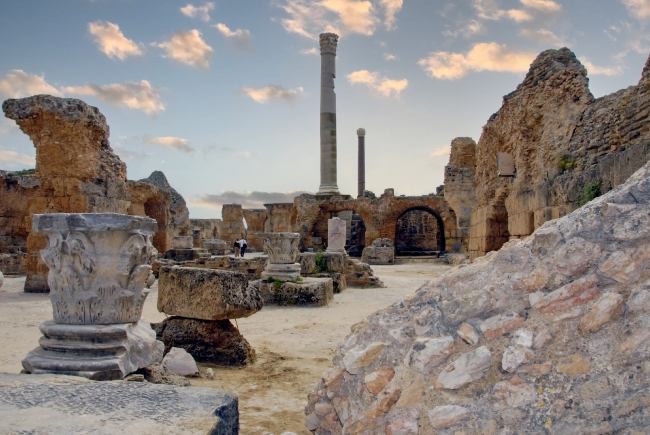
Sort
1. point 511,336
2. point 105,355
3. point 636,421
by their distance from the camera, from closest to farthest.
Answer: point 636,421
point 511,336
point 105,355

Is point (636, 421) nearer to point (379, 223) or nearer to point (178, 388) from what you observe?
point (178, 388)

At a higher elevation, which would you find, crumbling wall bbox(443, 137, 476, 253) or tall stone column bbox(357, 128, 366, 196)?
tall stone column bbox(357, 128, 366, 196)

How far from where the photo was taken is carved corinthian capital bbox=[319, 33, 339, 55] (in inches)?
1065

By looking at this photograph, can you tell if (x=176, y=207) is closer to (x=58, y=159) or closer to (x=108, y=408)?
(x=58, y=159)

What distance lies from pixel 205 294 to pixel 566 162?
5.03m

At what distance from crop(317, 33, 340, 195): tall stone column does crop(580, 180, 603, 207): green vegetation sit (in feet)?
71.4

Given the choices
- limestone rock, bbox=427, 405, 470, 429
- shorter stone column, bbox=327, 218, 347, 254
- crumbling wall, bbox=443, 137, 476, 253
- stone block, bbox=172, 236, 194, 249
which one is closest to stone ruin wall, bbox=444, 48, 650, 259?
limestone rock, bbox=427, 405, 470, 429

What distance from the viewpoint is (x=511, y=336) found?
2.35 meters

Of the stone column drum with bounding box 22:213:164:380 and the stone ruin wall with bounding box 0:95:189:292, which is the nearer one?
the stone column drum with bounding box 22:213:164:380

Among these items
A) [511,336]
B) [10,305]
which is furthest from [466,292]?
[10,305]

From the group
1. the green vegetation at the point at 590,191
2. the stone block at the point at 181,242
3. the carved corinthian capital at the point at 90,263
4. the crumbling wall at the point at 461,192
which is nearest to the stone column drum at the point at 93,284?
the carved corinthian capital at the point at 90,263

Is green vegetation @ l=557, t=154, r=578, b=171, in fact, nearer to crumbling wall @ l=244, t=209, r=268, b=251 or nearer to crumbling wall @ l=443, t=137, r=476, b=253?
crumbling wall @ l=443, t=137, r=476, b=253

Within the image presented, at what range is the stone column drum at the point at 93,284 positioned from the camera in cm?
336

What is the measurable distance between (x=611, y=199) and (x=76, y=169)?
412 inches
